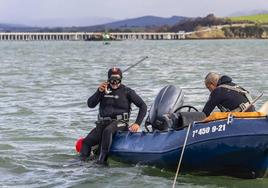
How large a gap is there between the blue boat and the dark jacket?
1.11ft

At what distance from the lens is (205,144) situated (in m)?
9.43

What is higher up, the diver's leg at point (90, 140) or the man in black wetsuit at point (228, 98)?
the man in black wetsuit at point (228, 98)

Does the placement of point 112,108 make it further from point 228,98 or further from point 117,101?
point 228,98

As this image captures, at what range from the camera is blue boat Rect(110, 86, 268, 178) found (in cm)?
908

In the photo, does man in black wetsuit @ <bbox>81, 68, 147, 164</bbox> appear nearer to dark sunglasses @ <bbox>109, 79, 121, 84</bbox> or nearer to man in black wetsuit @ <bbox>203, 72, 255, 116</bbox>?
dark sunglasses @ <bbox>109, 79, 121, 84</bbox>

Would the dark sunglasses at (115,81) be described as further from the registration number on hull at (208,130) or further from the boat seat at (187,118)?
the registration number on hull at (208,130)

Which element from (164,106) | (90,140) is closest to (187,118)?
(164,106)

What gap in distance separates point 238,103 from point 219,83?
0.43 meters

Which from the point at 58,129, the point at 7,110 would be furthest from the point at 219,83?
the point at 7,110

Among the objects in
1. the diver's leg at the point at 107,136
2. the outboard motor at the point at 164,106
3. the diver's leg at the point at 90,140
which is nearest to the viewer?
the outboard motor at the point at 164,106

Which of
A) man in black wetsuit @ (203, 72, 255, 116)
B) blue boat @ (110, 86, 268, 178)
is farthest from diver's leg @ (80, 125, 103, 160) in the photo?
man in black wetsuit @ (203, 72, 255, 116)

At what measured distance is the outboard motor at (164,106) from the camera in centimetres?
1095

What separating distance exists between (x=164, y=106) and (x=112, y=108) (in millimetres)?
795

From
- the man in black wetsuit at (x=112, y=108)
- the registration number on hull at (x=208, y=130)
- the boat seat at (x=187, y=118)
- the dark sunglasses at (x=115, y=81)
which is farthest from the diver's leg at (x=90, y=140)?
the registration number on hull at (x=208, y=130)
